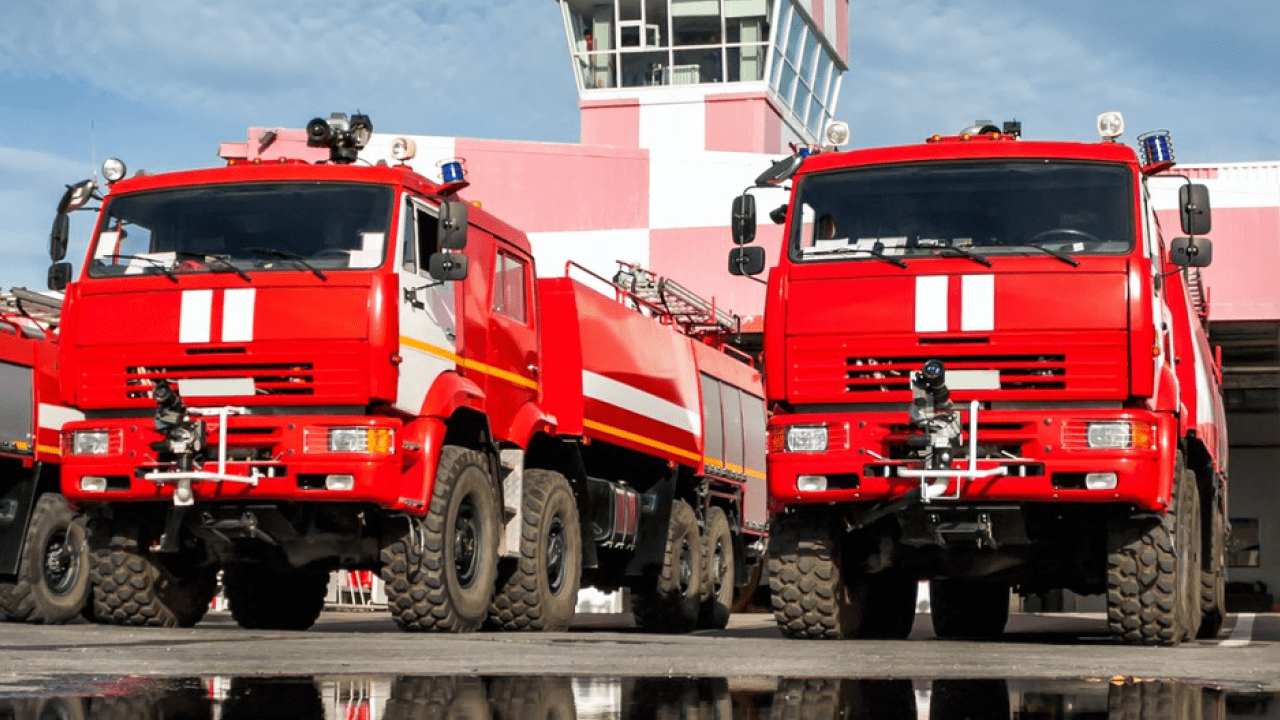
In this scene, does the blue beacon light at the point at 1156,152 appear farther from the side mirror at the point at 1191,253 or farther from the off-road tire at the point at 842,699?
the off-road tire at the point at 842,699

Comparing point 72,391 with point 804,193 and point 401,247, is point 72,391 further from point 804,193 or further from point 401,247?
point 804,193

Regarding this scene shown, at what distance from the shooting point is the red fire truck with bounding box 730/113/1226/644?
1136cm

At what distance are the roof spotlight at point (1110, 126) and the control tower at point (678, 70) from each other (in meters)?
28.5

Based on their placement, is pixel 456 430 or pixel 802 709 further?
pixel 456 430

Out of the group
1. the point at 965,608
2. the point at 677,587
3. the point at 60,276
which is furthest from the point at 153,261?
the point at 965,608

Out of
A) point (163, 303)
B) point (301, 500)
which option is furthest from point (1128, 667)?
point (163, 303)

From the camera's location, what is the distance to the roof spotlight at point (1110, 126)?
1270 cm

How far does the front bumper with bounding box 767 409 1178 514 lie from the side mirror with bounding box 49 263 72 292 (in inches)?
195

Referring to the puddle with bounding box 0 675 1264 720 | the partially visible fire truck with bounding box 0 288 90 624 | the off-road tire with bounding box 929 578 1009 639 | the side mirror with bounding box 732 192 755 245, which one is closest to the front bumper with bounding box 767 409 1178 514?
the side mirror with bounding box 732 192 755 245

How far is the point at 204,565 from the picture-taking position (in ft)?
44.4

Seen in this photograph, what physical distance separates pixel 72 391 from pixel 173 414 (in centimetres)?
102

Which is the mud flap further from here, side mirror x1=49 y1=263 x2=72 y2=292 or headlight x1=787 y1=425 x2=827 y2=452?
headlight x1=787 y1=425 x2=827 y2=452

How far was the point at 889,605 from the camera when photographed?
44.3ft

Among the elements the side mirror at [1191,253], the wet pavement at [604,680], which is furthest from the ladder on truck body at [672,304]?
the wet pavement at [604,680]
